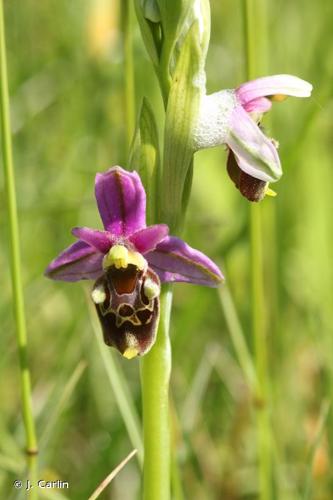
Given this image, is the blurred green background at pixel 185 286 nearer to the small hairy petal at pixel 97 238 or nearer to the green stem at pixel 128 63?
the green stem at pixel 128 63

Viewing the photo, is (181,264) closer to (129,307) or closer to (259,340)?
(129,307)

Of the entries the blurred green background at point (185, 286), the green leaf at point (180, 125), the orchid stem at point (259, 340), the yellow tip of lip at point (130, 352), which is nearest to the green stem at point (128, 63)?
the blurred green background at point (185, 286)

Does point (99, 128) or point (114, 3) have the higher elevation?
point (114, 3)

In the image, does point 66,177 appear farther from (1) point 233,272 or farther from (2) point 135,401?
(2) point 135,401

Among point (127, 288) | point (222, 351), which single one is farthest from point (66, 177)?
point (127, 288)

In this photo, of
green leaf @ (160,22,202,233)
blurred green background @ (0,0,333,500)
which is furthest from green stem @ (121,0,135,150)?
green leaf @ (160,22,202,233)

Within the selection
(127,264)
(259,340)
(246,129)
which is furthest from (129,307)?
(259,340)

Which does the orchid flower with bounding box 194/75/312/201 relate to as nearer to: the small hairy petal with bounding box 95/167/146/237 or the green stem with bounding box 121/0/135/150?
the small hairy petal with bounding box 95/167/146/237
